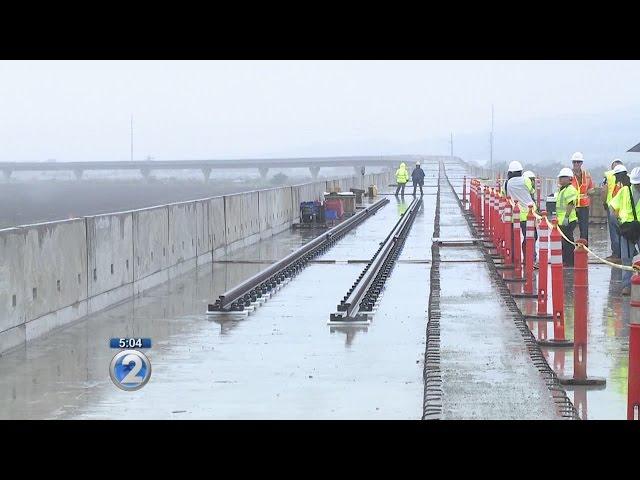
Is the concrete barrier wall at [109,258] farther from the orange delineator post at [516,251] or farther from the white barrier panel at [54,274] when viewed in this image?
the orange delineator post at [516,251]

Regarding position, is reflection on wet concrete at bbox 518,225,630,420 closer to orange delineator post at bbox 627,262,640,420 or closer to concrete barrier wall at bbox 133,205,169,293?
orange delineator post at bbox 627,262,640,420

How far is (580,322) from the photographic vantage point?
13.2 m

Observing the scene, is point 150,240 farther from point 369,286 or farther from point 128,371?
point 128,371

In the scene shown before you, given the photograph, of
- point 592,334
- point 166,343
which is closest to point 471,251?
point 592,334

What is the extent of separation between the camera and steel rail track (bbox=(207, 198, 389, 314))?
18.7 m

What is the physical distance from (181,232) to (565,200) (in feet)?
22.7

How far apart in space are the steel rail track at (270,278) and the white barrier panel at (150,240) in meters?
1.60

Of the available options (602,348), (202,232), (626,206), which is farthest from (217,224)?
(602,348)
